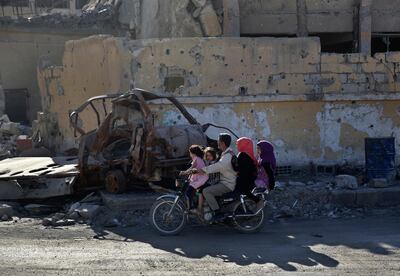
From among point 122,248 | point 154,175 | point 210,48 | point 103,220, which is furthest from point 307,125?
point 122,248

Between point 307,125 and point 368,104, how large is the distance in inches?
54.2

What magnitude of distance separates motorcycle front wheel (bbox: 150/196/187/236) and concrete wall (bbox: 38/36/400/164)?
3.96 meters

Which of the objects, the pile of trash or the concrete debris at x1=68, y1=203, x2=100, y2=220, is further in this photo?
the pile of trash

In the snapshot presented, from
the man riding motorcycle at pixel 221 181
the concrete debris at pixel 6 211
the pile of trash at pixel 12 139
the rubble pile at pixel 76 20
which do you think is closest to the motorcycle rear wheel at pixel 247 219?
the man riding motorcycle at pixel 221 181

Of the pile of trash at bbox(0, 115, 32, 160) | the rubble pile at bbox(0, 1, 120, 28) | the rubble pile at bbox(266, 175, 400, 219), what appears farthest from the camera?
the rubble pile at bbox(0, 1, 120, 28)

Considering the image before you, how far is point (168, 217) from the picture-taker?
26.3 ft

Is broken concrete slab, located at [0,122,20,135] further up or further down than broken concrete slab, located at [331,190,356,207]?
further up

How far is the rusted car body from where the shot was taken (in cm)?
951

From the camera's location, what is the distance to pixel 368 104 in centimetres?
1243

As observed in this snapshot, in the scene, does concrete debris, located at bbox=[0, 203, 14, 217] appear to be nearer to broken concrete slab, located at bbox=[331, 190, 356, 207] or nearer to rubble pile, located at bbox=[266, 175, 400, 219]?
rubble pile, located at bbox=[266, 175, 400, 219]

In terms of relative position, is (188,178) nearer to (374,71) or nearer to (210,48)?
(210,48)

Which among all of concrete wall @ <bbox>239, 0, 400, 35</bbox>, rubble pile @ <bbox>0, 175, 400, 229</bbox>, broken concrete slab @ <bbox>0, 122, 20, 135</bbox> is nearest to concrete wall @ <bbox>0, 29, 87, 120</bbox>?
broken concrete slab @ <bbox>0, 122, 20, 135</bbox>

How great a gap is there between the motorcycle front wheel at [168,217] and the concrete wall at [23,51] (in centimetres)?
1728

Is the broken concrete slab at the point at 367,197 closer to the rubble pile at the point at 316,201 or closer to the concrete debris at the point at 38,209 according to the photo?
the rubble pile at the point at 316,201
